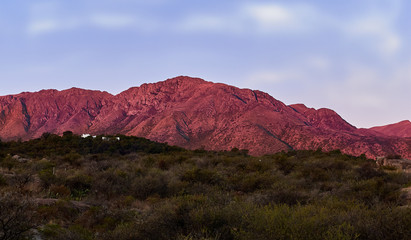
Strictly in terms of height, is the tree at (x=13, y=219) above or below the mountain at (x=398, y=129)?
below

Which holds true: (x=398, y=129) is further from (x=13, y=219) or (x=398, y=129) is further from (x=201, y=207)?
(x=13, y=219)

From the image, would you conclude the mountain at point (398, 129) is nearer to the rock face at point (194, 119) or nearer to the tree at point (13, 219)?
the rock face at point (194, 119)

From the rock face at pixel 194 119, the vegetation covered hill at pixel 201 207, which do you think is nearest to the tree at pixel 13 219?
Answer: the vegetation covered hill at pixel 201 207

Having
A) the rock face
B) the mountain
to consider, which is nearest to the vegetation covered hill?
the rock face

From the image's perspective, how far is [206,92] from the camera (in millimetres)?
126938

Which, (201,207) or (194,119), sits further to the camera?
(194,119)

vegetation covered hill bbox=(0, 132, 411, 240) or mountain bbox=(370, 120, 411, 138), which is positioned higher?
mountain bbox=(370, 120, 411, 138)

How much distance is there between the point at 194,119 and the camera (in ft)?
339

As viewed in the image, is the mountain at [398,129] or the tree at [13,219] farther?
the mountain at [398,129]

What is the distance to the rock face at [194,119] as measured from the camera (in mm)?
80750

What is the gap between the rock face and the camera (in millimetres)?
80750

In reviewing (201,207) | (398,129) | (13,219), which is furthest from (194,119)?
(398,129)

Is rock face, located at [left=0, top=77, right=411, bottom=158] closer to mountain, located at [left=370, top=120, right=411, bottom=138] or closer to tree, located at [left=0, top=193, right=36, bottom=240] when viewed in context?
mountain, located at [left=370, top=120, right=411, bottom=138]

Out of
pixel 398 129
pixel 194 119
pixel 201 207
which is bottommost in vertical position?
pixel 201 207
